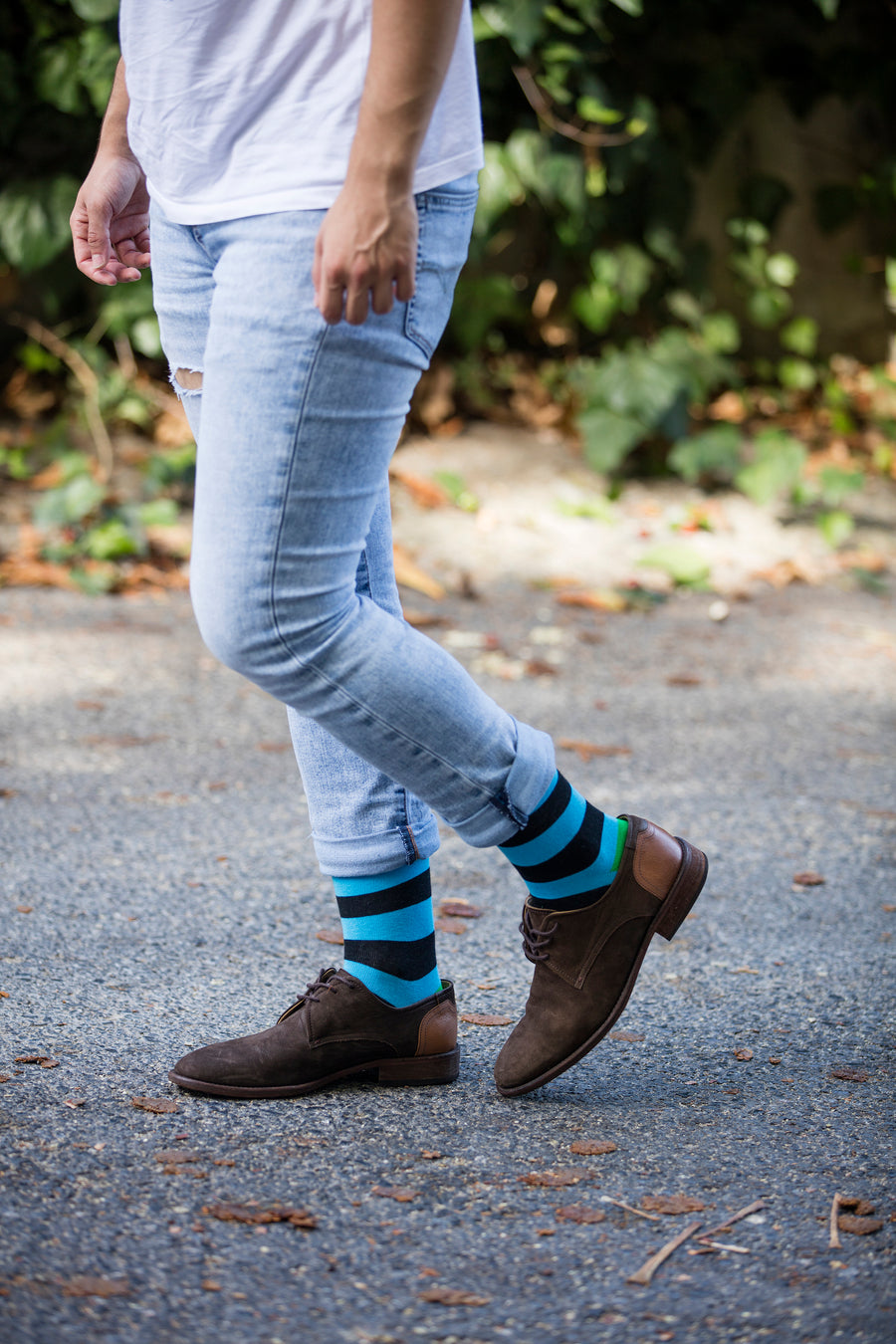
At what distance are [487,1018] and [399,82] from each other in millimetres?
1227

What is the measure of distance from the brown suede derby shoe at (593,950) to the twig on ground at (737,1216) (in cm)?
26

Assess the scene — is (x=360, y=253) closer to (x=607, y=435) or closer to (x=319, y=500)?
(x=319, y=500)

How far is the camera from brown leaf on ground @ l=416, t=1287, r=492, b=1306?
1.17 metres

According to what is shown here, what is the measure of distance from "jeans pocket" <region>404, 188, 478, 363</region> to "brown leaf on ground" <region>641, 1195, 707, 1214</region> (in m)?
0.92

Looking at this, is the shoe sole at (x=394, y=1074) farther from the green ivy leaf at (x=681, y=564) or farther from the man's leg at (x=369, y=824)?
the green ivy leaf at (x=681, y=564)

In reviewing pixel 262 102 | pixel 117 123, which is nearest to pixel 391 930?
pixel 262 102

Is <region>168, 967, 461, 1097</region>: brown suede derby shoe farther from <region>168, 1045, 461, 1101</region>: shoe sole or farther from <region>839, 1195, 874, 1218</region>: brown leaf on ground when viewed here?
<region>839, 1195, 874, 1218</region>: brown leaf on ground

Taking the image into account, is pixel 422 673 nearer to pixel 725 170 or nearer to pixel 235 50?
pixel 235 50

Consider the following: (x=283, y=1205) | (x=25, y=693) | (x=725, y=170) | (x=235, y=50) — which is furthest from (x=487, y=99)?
(x=283, y=1205)

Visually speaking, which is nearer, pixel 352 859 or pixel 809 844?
pixel 352 859

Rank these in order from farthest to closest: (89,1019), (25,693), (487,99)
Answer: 1. (487,99)
2. (25,693)
3. (89,1019)

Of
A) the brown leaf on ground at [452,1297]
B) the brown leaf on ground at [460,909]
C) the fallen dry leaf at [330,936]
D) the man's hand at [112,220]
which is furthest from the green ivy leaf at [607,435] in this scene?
the brown leaf on ground at [452,1297]

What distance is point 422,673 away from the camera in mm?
1340

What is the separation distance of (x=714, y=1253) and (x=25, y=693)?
2499 mm
